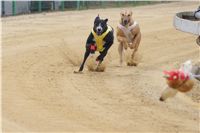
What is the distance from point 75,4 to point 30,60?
1199 centimetres

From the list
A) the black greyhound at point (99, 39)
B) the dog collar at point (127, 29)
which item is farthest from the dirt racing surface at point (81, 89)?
the dog collar at point (127, 29)

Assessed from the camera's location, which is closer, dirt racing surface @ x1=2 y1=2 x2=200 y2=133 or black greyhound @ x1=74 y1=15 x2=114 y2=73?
dirt racing surface @ x1=2 y1=2 x2=200 y2=133

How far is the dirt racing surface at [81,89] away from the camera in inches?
246

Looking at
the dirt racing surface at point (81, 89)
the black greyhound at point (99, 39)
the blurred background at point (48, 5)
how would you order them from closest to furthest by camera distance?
the dirt racing surface at point (81, 89), the black greyhound at point (99, 39), the blurred background at point (48, 5)

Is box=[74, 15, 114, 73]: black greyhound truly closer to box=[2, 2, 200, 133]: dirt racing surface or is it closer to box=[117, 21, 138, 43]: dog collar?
box=[2, 2, 200, 133]: dirt racing surface

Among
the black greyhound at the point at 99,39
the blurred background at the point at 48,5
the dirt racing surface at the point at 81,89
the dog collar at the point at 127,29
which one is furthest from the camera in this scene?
the blurred background at the point at 48,5

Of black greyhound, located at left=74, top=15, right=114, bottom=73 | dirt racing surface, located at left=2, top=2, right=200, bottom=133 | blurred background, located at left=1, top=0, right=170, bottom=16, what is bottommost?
blurred background, located at left=1, top=0, right=170, bottom=16

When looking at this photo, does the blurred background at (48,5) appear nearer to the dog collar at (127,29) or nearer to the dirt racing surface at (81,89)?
the dirt racing surface at (81,89)

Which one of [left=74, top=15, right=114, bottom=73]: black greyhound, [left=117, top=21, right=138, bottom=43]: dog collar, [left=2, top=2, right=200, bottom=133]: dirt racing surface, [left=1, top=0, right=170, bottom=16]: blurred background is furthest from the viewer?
[left=1, top=0, right=170, bottom=16]: blurred background

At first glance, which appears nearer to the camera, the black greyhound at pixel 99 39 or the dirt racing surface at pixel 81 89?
the dirt racing surface at pixel 81 89

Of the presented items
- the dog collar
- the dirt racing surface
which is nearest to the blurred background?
the dirt racing surface

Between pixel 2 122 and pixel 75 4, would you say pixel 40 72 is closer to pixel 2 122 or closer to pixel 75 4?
pixel 2 122

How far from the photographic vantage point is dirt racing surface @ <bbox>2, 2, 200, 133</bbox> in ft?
20.5

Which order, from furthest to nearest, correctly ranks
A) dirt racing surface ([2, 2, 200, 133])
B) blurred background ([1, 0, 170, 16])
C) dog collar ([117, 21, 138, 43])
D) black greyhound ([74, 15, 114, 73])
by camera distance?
blurred background ([1, 0, 170, 16]) → dog collar ([117, 21, 138, 43]) → black greyhound ([74, 15, 114, 73]) → dirt racing surface ([2, 2, 200, 133])
